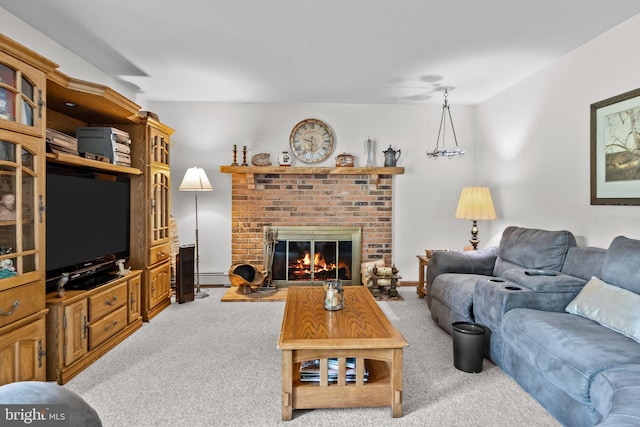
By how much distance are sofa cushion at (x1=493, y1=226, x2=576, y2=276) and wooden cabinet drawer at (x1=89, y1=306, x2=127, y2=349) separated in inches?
130

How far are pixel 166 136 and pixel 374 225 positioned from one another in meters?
2.74

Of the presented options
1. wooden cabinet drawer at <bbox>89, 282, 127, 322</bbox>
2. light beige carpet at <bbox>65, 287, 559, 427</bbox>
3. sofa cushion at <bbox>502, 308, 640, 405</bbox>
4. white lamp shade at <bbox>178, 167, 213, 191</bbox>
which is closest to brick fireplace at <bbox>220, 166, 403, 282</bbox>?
white lamp shade at <bbox>178, 167, 213, 191</bbox>

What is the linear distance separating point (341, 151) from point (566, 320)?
3.31m

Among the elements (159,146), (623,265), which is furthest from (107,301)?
(623,265)

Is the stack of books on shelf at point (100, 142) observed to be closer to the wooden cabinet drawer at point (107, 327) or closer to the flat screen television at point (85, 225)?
the flat screen television at point (85, 225)

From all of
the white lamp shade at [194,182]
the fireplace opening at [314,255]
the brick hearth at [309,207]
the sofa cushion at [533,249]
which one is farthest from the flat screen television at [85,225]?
the sofa cushion at [533,249]

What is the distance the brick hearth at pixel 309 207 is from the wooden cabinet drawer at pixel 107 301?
1879 mm

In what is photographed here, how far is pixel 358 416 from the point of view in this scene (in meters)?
1.96

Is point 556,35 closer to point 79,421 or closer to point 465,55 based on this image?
point 465,55

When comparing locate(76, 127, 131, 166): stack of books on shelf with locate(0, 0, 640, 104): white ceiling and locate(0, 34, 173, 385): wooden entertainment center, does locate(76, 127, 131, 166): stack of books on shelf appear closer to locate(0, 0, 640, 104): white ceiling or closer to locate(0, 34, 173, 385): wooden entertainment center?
locate(0, 34, 173, 385): wooden entertainment center

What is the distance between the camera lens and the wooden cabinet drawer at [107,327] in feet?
8.59

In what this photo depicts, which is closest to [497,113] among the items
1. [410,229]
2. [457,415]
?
[410,229]

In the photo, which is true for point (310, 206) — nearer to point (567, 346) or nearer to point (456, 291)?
point (456, 291)

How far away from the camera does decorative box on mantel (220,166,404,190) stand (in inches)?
184
